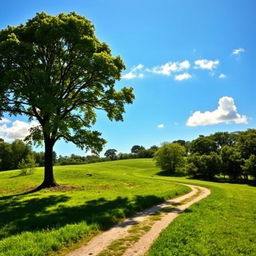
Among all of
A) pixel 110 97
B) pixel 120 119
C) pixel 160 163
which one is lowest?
pixel 160 163

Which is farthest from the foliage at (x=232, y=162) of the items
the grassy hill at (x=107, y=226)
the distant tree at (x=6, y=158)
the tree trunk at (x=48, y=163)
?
the distant tree at (x=6, y=158)

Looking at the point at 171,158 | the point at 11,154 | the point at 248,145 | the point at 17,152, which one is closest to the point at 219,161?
the point at 248,145

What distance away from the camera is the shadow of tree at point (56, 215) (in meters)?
11.6

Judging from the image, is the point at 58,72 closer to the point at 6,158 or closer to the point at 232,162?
the point at 232,162

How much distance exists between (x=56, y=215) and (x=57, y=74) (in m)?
16.5

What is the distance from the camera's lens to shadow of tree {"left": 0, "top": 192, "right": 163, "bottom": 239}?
456 inches

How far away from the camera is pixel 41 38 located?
75.8 ft

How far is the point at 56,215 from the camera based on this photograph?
13680mm

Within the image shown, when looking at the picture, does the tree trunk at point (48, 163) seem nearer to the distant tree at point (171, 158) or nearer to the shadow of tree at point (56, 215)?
the shadow of tree at point (56, 215)

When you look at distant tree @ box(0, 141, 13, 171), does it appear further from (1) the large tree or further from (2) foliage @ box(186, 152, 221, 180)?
(1) the large tree

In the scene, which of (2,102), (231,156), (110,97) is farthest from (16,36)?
(231,156)

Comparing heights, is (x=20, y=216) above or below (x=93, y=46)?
below

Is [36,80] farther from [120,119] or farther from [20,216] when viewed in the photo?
[20,216]

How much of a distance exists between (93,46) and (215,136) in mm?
129192
